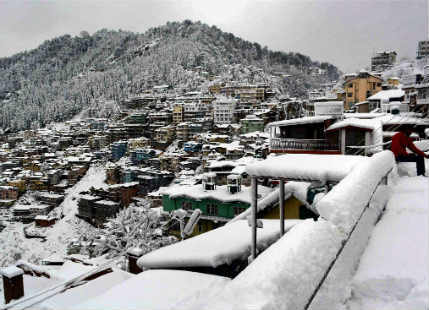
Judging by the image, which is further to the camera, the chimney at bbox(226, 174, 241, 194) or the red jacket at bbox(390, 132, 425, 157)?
the chimney at bbox(226, 174, 241, 194)

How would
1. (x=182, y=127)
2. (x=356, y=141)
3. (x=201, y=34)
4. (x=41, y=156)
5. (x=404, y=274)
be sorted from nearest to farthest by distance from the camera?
1. (x=404, y=274)
2. (x=356, y=141)
3. (x=182, y=127)
4. (x=41, y=156)
5. (x=201, y=34)

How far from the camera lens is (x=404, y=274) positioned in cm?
162

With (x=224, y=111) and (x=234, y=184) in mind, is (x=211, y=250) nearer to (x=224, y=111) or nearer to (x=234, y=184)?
(x=234, y=184)

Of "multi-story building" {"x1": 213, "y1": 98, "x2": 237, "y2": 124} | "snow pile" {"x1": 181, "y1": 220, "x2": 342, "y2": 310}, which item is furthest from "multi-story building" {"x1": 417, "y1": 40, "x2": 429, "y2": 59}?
"snow pile" {"x1": 181, "y1": 220, "x2": 342, "y2": 310}

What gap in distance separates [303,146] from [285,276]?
51.5 ft

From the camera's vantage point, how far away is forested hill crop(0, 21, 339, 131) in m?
105

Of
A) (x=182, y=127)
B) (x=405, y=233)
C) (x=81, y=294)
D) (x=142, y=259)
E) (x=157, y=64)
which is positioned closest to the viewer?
(x=405, y=233)

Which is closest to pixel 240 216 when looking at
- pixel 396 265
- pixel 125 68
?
pixel 396 265

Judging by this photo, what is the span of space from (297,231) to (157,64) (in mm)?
119310

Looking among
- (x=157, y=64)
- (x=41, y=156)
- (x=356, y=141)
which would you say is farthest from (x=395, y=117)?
(x=157, y=64)

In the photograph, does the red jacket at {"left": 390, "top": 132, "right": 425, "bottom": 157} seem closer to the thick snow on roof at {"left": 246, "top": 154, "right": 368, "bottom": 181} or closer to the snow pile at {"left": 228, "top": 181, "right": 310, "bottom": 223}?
the snow pile at {"left": 228, "top": 181, "right": 310, "bottom": 223}

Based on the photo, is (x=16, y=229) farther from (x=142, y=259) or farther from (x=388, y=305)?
(x=388, y=305)

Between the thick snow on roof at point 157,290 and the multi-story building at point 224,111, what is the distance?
191 ft

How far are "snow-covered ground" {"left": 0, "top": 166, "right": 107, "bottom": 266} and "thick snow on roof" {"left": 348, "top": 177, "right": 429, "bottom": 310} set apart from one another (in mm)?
33155
